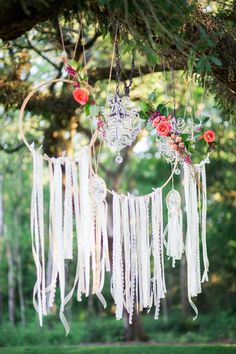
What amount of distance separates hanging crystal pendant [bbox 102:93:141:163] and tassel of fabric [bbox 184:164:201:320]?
1.50ft

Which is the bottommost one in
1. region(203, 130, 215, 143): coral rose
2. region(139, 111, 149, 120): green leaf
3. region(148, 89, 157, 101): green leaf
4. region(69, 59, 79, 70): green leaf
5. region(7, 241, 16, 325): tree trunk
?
region(7, 241, 16, 325): tree trunk

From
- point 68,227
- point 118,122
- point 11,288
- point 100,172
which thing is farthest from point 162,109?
point 11,288

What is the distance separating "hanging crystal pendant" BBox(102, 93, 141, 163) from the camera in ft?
12.9

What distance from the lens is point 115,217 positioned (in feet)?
13.0

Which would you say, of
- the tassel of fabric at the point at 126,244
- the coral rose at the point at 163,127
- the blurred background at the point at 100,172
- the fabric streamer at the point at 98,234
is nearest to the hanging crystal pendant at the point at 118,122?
the coral rose at the point at 163,127

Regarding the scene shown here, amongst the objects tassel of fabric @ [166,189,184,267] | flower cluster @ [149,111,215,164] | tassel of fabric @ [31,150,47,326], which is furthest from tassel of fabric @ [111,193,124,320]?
flower cluster @ [149,111,215,164]

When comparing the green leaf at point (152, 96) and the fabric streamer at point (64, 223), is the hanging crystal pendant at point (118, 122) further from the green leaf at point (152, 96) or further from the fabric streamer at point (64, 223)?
the fabric streamer at point (64, 223)

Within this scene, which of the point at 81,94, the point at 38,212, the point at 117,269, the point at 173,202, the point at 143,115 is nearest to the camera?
the point at 81,94

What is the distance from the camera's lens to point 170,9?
2.98 meters

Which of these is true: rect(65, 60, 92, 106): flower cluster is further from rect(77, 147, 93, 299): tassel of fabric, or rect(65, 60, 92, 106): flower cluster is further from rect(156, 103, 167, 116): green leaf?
rect(156, 103, 167, 116): green leaf

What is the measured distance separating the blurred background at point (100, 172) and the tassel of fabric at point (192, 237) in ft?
2.23

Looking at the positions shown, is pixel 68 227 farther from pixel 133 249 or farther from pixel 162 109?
pixel 162 109

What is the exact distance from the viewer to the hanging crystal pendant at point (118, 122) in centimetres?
392

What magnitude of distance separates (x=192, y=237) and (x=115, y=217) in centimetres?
51
